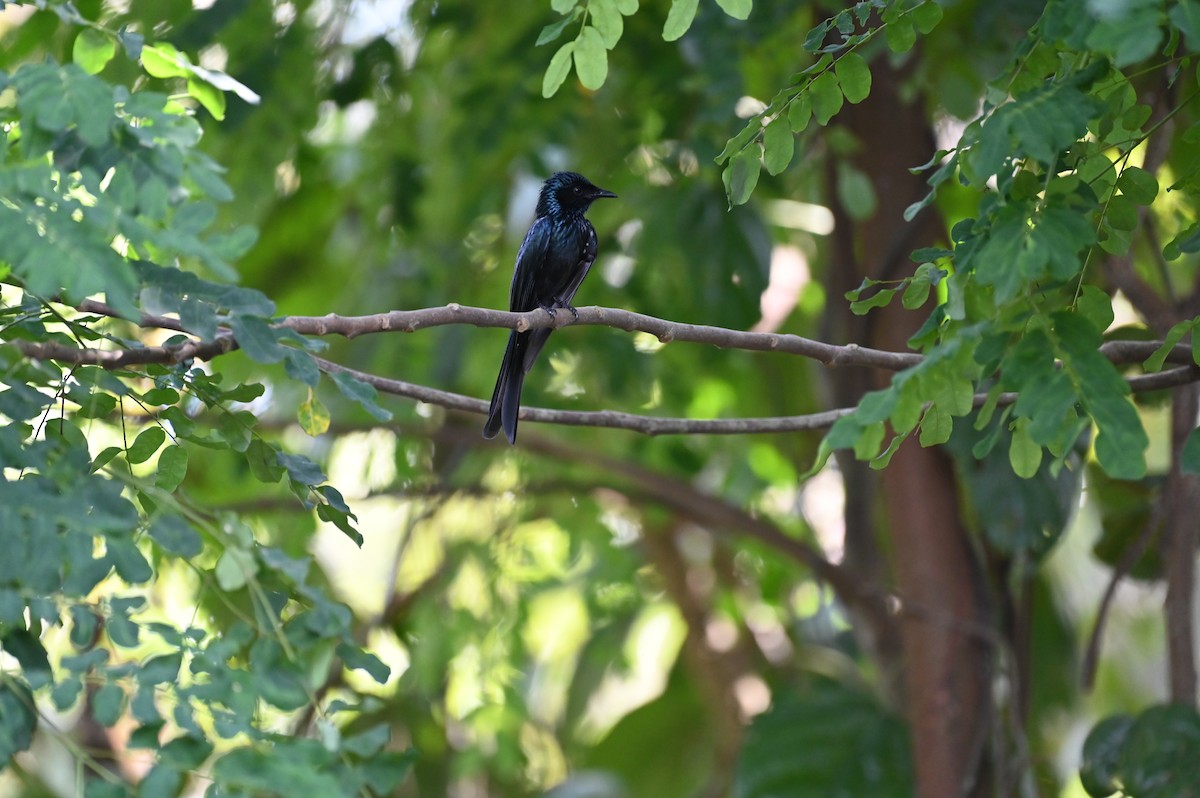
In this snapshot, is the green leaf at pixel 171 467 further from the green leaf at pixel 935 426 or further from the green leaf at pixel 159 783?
the green leaf at pixel 935 426

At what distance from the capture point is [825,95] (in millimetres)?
2020

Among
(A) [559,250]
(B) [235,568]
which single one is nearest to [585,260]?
(A) [559,250]

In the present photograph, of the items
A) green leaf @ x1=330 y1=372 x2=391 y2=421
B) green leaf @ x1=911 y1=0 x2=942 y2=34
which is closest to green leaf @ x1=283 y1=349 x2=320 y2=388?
green leaf @ x1=330 y1=372 x2=391 y2=421

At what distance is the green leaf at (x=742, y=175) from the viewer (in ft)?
6.66

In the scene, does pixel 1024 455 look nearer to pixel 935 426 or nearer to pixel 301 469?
pixel 935 426

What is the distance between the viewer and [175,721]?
56.8 inches

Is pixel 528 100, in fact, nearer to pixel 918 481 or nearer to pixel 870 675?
pixel 918 481

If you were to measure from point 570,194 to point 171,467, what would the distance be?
8.30 feet

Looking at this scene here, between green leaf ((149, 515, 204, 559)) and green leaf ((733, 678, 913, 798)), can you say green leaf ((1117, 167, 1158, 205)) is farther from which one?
green leaf ((733, 678, 913, 798))

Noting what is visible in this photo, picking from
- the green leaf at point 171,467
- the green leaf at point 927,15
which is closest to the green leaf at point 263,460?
the green leaf at point 171,467

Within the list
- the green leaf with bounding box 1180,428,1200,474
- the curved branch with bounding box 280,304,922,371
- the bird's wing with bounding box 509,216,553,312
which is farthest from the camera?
the bird's wing with bounding box 509,216,553,312

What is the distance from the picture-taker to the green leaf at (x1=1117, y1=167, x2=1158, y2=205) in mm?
1959

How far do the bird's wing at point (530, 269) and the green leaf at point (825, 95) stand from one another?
2219mm

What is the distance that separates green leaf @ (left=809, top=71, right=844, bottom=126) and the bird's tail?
124 cm
